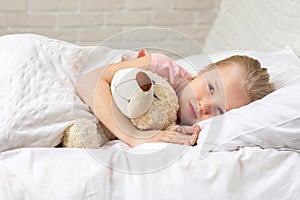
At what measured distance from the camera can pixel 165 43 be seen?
2.63 metres

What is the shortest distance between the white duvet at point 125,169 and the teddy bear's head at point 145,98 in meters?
0.07

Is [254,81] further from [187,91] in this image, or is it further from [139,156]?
[139,156]

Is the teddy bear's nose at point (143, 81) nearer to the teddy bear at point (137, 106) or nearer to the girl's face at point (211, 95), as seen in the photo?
the teddy bear at point (137, 106)

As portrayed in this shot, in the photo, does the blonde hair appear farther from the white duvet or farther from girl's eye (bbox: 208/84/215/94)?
the white duvet

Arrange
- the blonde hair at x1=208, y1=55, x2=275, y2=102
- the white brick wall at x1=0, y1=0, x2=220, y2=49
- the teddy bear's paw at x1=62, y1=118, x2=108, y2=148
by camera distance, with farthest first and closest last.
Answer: the white brick wall at x1=0, y1=0, x2=220, y2=49
the blonde hair at x1=208, y1=55, x2=275, y2=102
the teddy bear's paw at x1=62, y1=118, x2=108, y2=148

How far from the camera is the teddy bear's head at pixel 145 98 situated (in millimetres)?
1307

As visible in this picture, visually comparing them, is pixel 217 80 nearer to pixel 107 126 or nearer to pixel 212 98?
pixel 212 98

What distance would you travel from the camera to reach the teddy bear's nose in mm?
1307

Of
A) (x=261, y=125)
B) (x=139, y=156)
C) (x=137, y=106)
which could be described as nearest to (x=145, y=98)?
(x=137, y=106)

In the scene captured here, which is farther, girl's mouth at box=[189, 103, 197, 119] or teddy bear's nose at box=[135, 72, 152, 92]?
girl's mouth at box=[189, 103, 197, 119]

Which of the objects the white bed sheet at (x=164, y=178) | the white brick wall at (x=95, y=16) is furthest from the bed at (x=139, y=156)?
the white brick wall at (x=95, y=16)

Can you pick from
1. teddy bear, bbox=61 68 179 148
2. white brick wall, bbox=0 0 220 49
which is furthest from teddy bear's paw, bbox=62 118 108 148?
white brick wall, bbox=0 0 220 49

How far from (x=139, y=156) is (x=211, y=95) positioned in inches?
10.4

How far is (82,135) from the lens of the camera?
53.1 inches
